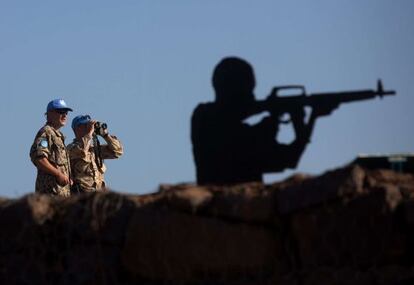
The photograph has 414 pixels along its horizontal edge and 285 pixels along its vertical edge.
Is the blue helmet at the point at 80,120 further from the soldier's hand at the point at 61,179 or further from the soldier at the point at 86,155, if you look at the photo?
the soldier's hand at the point at 61,179

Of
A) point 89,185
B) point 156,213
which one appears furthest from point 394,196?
Answer: point 89,185

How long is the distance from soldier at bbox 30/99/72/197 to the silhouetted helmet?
2657 millimetres

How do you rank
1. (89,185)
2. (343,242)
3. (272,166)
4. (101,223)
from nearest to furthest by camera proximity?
(343,242) → (101,223) → (272,166) → (89,185)

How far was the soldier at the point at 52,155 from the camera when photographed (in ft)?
30.4

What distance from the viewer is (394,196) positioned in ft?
17.5

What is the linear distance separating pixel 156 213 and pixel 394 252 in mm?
1086

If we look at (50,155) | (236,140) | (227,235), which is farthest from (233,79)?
(50,155)

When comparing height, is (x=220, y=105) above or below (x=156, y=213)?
above

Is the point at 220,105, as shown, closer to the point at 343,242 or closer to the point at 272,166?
the point at 272,166

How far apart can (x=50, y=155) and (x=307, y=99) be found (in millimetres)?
3112

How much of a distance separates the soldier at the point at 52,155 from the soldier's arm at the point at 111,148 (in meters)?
1.14

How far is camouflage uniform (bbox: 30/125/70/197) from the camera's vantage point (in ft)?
30.4

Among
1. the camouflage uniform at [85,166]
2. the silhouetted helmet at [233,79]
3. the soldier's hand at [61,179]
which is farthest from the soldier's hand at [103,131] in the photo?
the silhouetted helmet at [233,79]

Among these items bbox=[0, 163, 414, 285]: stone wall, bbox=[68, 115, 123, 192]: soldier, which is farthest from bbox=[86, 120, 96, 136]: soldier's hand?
bbox=[0, 163, 414, 285]: stone wall
